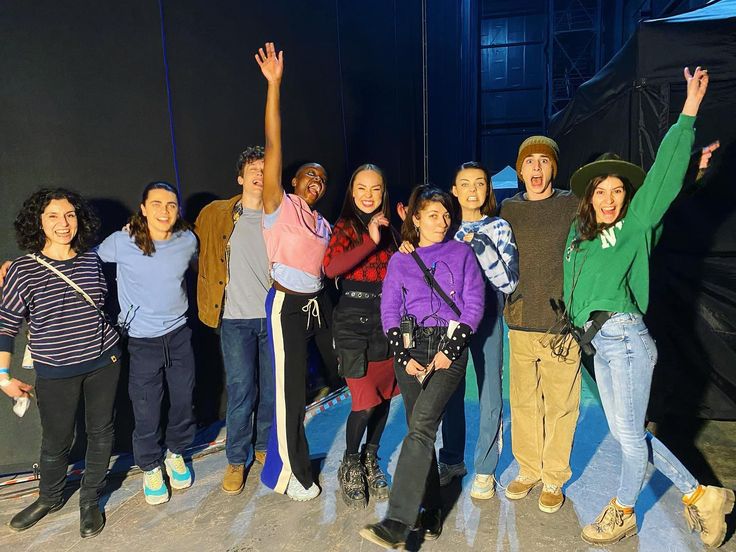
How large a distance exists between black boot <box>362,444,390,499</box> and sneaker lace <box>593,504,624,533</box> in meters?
1.02

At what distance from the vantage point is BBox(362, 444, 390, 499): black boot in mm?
2721

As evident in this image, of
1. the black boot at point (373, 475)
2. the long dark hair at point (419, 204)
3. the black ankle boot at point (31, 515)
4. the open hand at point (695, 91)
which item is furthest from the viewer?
the black boot at point (373, 475)

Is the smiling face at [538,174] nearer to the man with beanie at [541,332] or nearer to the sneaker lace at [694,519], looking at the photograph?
the man with beanie at [541,332]

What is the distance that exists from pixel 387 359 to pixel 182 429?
1254mm

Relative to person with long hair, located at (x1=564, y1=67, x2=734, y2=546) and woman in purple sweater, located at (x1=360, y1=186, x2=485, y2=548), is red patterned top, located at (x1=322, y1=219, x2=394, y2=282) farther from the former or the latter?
person with long hair, located at (x1=564, y1=67, x2=734, y2=546)

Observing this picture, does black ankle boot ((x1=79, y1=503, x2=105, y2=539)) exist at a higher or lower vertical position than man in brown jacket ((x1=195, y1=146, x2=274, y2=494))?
lower

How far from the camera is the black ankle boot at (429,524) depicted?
2379 mm

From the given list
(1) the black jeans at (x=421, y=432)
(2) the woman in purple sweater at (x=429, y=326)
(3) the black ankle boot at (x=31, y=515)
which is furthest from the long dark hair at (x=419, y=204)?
(3) the black ankle boot at (x=31, y=515)

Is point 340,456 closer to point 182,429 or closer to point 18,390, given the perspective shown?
point 182,429

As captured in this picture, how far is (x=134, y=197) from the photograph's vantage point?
10.8 feet

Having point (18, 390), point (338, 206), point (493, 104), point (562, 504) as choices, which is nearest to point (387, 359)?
point (562, 504)

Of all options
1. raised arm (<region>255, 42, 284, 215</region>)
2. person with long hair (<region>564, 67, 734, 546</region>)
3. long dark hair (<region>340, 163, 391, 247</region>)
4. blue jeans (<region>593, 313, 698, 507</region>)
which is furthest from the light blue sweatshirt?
blue jeans (<region>593, 313, 698, 507</region>)

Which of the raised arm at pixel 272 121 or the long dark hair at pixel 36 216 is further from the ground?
the raised arm at pixel 272 121

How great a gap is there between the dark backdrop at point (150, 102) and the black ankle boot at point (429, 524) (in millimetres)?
1949
